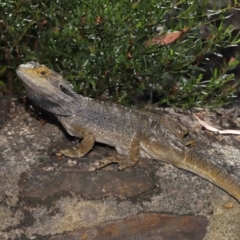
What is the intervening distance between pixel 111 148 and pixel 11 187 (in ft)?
2.38

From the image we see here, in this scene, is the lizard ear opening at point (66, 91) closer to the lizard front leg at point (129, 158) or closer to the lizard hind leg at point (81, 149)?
the lizard hind leg at point (81, 149)

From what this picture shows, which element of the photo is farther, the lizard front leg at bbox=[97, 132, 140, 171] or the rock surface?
the lizard front leg at bbox=[97, 132, 140, 171]

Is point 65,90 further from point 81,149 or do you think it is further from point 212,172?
point 212,172

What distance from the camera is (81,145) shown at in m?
3.86

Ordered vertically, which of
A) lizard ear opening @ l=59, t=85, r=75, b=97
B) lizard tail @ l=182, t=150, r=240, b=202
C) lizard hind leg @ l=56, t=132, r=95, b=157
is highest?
lizard ear opening @ l=59, t=85, r=75, b=97

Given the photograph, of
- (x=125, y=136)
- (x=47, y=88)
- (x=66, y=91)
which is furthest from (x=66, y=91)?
(x=125, y=136)

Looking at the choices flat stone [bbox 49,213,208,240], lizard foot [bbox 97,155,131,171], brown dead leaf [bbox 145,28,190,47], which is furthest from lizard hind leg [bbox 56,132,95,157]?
brown dead leaf [bbox 145,28,190,47]

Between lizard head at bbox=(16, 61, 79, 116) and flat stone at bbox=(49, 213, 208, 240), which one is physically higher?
lizard head at bbox=(16, 61, 79, 116)

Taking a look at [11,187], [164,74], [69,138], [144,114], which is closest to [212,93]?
[164,74]

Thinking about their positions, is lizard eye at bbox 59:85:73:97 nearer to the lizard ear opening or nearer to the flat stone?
the lizard ear opening

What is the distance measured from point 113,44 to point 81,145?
0.75 m

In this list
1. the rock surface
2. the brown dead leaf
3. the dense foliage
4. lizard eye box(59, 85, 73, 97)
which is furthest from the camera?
the brown dead leaf

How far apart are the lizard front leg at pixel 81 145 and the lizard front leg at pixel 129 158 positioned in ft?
0.41

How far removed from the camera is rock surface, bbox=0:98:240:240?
3.66m
